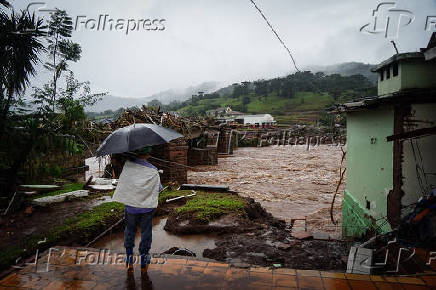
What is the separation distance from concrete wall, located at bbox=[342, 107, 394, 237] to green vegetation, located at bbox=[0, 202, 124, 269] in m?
5.05

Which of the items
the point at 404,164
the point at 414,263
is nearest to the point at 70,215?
the point at 414,263

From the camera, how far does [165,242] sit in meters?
4.64

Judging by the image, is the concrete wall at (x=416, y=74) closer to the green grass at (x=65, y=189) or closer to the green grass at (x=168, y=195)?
the green grass at (x=168, y=195)

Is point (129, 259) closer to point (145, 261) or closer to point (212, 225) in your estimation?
point (145, 261)

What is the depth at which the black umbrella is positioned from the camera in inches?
114

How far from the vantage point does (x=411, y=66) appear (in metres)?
4.71

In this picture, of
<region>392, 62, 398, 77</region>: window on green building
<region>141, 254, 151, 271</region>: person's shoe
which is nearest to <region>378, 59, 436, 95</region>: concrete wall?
<region>392, 62, 398, 77</region>: window on green building

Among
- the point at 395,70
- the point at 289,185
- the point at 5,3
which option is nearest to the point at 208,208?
the point at 395,70

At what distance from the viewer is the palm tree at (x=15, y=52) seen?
592cm

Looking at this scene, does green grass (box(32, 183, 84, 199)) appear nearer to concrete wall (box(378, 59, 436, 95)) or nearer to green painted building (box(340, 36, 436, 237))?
green painted building (box(340, 36, 436, 237))

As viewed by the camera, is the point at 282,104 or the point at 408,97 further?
the point at 282,104

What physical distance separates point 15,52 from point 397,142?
→ 7.97 meters

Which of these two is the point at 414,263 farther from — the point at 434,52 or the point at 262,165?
the point at 262,165

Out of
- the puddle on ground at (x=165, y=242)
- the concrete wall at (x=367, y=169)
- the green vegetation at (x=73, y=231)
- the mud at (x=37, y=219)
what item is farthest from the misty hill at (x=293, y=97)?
the mud at (x=37, y=219)
